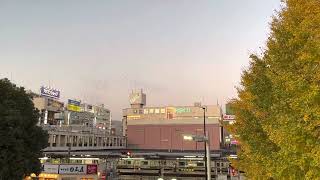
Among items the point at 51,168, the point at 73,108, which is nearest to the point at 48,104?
the point at 73,108

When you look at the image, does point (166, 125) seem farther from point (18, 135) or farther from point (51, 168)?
point (18, 135)

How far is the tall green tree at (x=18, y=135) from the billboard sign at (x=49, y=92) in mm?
112894

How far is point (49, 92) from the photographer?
14375 cm

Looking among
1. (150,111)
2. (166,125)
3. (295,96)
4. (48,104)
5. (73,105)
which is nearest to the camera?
(295,96)

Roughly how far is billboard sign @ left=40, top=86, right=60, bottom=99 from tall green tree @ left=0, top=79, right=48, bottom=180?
4445 inches

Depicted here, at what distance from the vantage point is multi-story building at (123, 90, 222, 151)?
509ft

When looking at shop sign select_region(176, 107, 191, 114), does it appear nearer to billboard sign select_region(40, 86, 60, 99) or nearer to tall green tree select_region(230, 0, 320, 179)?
billboard sign select_region(40, 86, 60, 99)

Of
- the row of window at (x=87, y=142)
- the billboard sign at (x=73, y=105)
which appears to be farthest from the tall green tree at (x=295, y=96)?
the billboard sign at (x=73, y=105)

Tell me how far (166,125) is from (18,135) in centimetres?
13309

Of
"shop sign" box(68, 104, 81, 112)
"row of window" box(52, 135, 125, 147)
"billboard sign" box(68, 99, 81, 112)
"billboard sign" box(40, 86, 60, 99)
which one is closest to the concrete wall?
"row of window" box(52, 135, 125, 147)

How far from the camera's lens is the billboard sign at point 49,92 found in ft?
461

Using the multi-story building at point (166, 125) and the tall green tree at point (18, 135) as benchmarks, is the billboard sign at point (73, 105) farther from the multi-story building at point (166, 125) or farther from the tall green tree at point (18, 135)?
the tall green tree at point (18, 135)

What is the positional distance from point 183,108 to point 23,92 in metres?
133

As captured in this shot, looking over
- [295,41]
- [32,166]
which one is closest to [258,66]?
[295,41]
